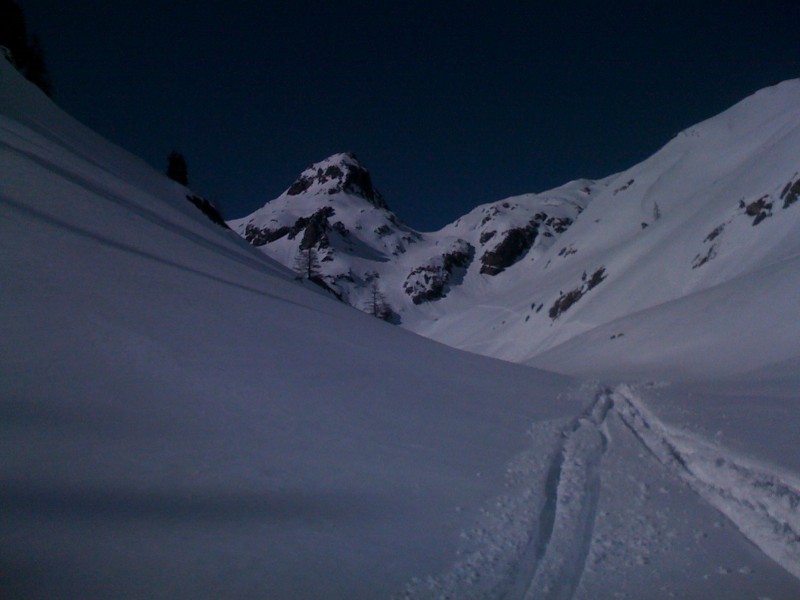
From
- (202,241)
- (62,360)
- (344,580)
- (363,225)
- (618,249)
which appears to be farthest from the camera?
(363,225)

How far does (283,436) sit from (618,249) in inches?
2361

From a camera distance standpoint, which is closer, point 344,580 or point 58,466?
point 344,580

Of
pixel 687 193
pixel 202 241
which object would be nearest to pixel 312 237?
pixel 687 193

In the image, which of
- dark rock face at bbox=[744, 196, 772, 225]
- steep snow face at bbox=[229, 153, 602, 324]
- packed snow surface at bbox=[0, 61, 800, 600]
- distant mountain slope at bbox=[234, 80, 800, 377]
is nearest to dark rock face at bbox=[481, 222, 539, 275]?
steep snow face at bbox=[229, 153, 602, 324]

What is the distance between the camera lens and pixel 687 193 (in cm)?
6800

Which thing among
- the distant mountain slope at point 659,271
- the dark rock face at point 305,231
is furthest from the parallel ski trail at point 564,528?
the dark rock face at point 305,231

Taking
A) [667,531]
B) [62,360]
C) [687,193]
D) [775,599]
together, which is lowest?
[775,599]

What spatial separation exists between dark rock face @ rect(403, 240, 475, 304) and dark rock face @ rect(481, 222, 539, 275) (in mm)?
7925

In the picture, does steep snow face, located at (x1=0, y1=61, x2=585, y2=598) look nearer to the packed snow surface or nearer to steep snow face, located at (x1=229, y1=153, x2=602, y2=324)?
the packed snow surface

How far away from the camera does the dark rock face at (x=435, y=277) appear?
14275 cm

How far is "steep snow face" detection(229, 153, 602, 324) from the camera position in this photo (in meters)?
144

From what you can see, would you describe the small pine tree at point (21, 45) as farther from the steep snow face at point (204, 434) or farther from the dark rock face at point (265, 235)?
the dark rock face at point (265, 235)

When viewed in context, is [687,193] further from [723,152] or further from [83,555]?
[83,555]

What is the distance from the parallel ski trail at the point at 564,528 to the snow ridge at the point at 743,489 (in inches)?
49.6
